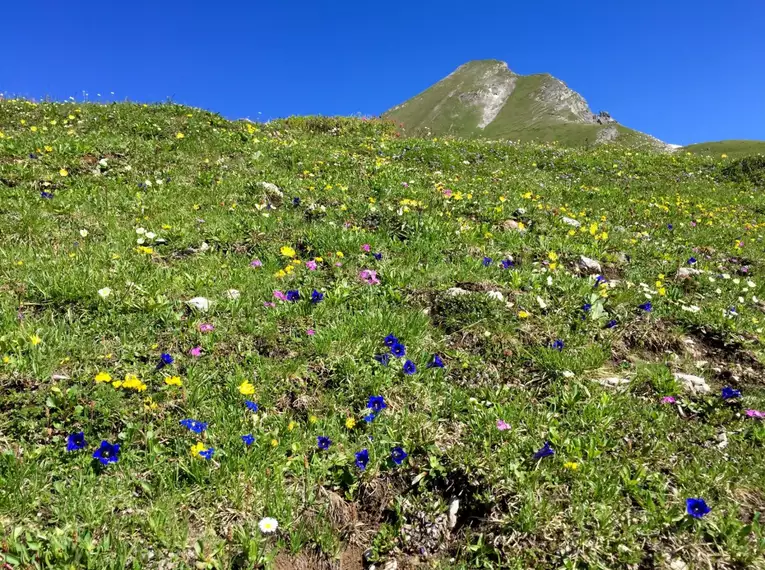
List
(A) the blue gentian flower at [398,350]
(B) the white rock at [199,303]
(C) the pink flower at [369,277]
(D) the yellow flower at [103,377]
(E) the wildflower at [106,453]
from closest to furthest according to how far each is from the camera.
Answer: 1. (E) the wildflower at [106,453]
2. (D) the yellow flower at [103,377]
3. (A) the blue gentian flower at [398,350]
4. (B) the white rock at [199,303]
5. (C) the pink flower at [369,277]

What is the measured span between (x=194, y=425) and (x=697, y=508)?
151 inches

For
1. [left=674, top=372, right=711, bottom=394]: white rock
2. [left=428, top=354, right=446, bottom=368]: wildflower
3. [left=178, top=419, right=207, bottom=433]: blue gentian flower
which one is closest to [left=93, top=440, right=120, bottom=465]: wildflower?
[left=178, top=419, right=207, bottom=433]: blue gentian flower

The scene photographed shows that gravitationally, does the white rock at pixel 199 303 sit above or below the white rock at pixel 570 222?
below

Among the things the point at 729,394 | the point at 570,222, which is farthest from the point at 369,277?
the point at 570,222

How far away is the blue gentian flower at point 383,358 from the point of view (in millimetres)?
5199

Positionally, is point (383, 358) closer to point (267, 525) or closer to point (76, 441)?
point (267, 525)

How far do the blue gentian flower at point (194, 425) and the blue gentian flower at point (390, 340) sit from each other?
78.6 inches

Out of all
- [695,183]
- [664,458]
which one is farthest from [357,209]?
[695,183]

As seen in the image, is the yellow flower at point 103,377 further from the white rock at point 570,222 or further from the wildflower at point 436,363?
the white rock at point 570,222

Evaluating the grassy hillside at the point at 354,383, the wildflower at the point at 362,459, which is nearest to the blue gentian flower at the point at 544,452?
the grassy hillside at the point at 354,383

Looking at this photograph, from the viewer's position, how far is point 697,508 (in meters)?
3.46

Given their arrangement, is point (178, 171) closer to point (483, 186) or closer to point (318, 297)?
point (318, 297)


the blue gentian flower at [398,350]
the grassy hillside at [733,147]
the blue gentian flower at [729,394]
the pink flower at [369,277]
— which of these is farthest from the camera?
the grassy hillside at [733,147]

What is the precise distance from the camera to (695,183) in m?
16.6
